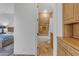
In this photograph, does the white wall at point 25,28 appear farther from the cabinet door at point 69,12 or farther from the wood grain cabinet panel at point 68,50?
the wood grain cabinet panel at point 68,50

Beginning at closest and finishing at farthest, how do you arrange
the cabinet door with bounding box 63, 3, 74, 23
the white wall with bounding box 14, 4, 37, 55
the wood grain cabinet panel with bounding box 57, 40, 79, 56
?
the wood grain cabinet panel with bounding box 57, 40, 79, 56 < the cabinet door with bounding box 63, 3, 74, 23 < the white wall with bounding box 14, 4, 37, 55

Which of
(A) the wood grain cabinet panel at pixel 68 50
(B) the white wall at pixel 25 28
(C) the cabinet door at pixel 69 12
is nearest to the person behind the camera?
(A) the wood grain cabinet panel at pixel 68 50

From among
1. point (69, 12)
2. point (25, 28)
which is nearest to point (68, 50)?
point (69, 12)

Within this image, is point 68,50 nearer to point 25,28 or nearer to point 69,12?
point 69,12

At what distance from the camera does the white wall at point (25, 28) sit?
481 cm

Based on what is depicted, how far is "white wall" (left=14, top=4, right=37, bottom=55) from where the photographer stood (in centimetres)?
481

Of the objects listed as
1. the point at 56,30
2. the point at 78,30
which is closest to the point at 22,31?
the point at 56,30

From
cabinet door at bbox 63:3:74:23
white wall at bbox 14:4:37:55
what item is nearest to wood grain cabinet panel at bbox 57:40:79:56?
cabinet door at bbox 63:3:74:23

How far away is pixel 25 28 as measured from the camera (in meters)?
4.87

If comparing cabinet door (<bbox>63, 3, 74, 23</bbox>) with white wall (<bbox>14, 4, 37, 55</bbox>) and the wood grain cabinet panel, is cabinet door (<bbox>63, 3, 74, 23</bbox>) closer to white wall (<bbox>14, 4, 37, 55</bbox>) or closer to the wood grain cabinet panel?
the wood grain cabinet panel

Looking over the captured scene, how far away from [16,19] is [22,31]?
1.68ft

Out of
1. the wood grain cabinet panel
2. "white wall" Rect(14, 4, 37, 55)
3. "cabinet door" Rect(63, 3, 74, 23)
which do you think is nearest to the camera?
the wood grain cabinet panel

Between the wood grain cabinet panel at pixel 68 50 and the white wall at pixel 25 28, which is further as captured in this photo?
the white wall at pixel 25 28

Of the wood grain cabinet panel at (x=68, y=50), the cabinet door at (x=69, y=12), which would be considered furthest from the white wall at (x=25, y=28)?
the wood grain cabinet panel at (x=68, y=50)
